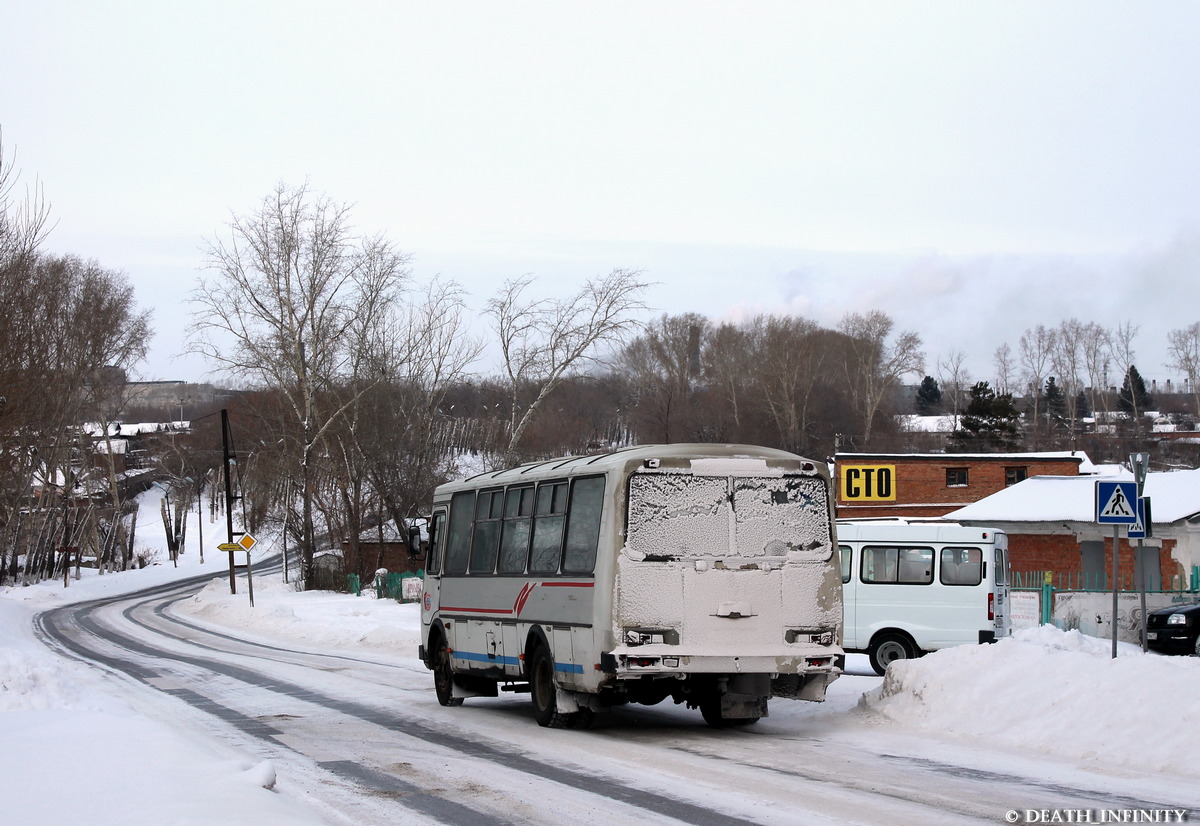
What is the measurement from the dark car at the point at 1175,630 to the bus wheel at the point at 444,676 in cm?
1595

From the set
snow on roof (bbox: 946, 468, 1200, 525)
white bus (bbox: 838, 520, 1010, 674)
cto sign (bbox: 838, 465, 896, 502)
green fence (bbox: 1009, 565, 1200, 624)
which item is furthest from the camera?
cto sign (bbox: 838, 465, 896, 502)

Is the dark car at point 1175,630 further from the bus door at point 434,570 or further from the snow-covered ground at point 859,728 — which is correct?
the bus door at point 434,570

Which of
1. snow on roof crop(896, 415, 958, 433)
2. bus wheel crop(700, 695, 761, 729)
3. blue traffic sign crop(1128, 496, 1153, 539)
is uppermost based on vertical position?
snow on roof crop(896, 415, 958, 433)

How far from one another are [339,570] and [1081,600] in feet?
122

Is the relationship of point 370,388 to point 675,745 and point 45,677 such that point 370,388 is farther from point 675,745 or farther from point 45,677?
point 675,745

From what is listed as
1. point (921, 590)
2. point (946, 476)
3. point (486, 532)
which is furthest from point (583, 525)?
point (946, 476)

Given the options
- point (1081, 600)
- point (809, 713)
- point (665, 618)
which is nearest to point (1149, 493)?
point (1081, 600)

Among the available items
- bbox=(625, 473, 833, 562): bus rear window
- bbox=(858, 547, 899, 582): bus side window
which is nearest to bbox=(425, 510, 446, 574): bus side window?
bbox=(625, 473, 833, 562): bus rear window

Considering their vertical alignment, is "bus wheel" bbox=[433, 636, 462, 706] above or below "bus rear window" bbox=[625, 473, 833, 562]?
below

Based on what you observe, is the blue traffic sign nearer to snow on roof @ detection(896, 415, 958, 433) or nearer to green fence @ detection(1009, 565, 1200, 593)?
green fence @ detection(1009, 565, 1200, 593)

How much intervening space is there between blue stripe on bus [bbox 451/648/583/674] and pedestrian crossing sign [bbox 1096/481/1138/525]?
7.91 meters

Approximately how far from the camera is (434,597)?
1739 cm

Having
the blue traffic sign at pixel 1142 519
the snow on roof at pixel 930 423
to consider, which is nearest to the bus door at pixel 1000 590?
the blue traffic sign at pixel 1142 519

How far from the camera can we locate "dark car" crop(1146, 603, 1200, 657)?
25.2 meters
